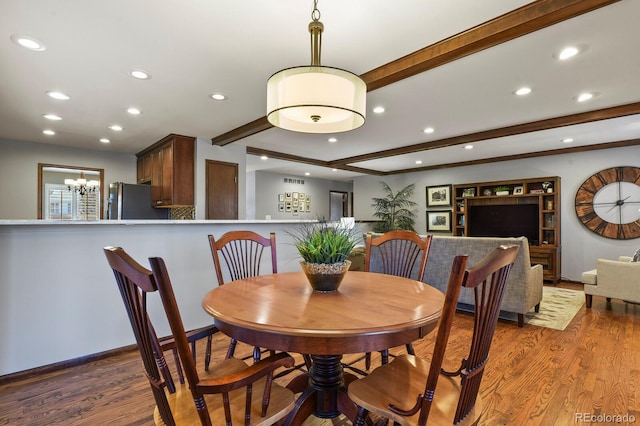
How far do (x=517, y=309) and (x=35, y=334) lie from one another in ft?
13.6

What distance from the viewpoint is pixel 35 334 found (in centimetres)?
230

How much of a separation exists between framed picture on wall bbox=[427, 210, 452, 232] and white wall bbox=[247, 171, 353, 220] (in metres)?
2.58

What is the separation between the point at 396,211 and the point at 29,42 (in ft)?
24.3

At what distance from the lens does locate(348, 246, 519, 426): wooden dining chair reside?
0.89m

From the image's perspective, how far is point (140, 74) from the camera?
2.75 meters

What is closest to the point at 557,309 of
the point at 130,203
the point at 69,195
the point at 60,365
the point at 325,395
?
the point at 325,395

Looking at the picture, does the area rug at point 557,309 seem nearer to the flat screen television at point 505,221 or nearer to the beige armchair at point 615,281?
the beige armchair at point 615,281

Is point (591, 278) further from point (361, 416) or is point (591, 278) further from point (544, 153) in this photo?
point (361, 416)

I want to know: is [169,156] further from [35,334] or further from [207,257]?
[35,334]

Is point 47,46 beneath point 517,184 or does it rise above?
above

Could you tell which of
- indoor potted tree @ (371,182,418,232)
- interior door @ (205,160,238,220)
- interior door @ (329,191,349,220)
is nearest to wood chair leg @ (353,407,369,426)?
interior door @ (205,160,238,220)

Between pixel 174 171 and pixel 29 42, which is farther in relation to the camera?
pixel 174 171

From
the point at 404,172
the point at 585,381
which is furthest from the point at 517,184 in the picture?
the point at 585,381

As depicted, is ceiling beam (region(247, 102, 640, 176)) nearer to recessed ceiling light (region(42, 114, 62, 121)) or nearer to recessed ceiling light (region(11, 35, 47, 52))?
recessed ceiling light (region(42, 114, 62, 121))
